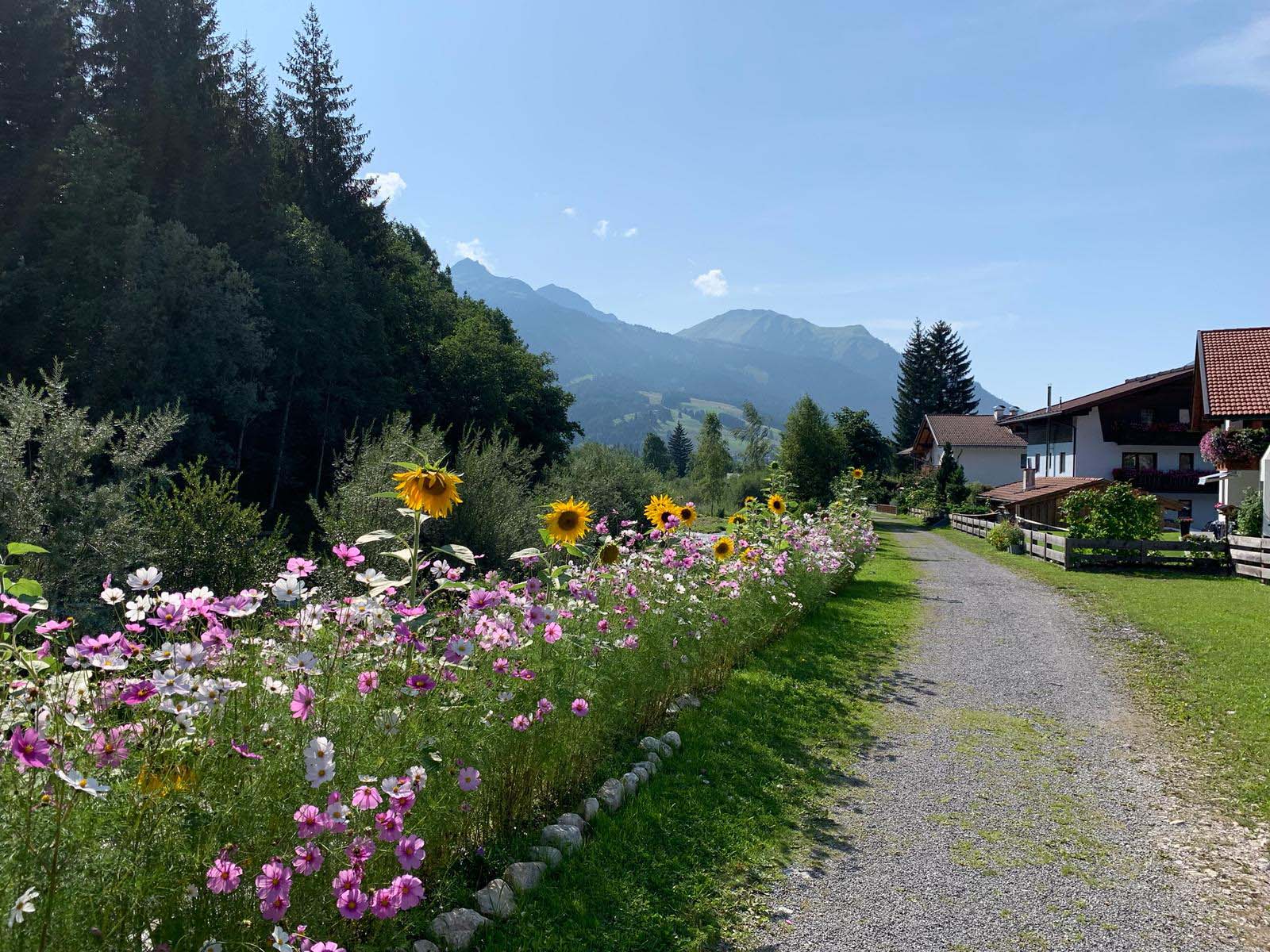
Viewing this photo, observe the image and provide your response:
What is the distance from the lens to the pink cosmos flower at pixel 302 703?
2590mm

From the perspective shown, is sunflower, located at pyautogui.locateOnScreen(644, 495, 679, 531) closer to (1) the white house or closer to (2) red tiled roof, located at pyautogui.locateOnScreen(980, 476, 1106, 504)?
(2) red tiled roof, located at pyautogui.locateOnScreen(980, 476, 1106, 504)

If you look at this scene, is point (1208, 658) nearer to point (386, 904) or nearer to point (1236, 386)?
point (386, 904)

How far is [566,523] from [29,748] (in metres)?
3.75

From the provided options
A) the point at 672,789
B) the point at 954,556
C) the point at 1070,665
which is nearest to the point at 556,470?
the point at 954,556

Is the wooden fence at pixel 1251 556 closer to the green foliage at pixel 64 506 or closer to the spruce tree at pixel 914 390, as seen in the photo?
the green foliage at pixel 64 506

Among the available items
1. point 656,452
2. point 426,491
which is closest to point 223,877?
point 426,491

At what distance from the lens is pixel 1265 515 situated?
18719 mm

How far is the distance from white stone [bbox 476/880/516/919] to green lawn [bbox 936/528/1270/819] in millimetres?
4563

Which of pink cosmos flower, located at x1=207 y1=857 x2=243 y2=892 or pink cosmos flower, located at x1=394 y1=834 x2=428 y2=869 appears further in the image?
pink cosmos flower, located at x1=394 y1=834 x2=428 y2=869

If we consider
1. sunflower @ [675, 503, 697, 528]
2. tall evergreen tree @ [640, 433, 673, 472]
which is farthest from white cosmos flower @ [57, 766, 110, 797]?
tall evergreen tree @ [640, 433, 673, 472]

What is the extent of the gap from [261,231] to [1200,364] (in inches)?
1295

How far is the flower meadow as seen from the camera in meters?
2.12

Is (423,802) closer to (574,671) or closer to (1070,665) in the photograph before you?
(574,671)

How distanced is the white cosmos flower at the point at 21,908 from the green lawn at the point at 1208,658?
6.14 metres
